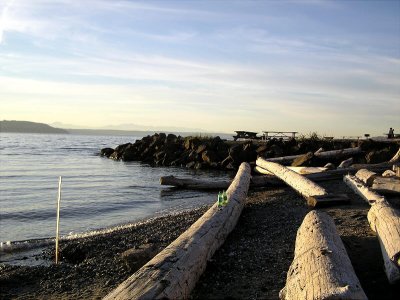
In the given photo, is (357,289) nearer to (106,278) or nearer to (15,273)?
(106,278)

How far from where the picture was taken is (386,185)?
437 inches

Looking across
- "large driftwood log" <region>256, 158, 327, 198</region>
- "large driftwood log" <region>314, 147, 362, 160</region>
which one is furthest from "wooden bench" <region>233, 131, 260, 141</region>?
"large driftwood log" <region>256, 158, 327, 198</region>

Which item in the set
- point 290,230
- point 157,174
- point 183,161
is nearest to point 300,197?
point 290,230

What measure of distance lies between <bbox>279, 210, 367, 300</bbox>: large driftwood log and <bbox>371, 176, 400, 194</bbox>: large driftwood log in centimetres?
525

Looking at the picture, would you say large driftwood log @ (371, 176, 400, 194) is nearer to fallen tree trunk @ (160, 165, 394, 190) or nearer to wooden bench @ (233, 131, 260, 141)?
fallen tree trunk @ (160, 165, 394, 190)

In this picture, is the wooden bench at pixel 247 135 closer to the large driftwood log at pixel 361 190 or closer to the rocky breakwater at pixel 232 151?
the rocky breakwater at pixel 232 151

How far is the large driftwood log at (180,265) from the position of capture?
4.46 m

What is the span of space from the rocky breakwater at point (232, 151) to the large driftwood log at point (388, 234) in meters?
11.7

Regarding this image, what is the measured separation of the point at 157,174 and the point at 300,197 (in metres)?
12.8

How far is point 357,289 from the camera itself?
4129mm

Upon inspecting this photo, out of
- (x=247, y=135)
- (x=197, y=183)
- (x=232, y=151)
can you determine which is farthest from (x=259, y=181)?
(x=247, y=135)

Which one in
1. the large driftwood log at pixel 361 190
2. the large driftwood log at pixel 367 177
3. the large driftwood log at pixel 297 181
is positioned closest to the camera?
the large driftwood log at pixel 361 190

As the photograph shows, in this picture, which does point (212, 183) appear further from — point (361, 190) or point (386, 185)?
point (386, 185)

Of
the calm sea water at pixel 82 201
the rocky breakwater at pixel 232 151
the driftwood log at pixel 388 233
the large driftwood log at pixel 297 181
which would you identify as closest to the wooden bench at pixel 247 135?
the rocky breakwater at pixel 232 151
